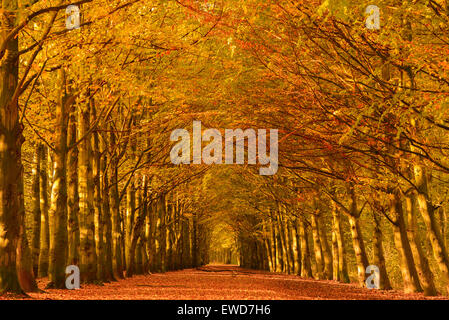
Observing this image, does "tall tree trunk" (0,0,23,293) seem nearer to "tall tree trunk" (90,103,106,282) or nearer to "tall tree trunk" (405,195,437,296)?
"tall tree trunk" (90,103,106,282)

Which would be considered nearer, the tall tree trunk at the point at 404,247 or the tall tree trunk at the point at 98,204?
the tall tree trunk at the point at 404,247

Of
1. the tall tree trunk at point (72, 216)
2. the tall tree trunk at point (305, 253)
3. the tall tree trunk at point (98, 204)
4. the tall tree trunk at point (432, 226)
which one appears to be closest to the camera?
the tall tree trunk at point (432, 226)

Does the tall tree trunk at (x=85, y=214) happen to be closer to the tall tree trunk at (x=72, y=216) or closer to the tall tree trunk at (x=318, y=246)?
the tall tree trunk at (x=72, y=216)

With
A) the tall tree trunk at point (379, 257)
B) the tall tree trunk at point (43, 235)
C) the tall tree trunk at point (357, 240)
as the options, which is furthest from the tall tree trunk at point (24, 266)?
the tall tree trunk at point (357, 240)

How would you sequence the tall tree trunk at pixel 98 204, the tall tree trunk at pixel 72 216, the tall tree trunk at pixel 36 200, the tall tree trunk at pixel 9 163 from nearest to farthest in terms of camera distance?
the tall tree trunk at pixel 9 163
the tall tree trunk at pixel 72 216
the tall tree trunk at pixel 98 204
the tall tree trunk at pixel 36 200

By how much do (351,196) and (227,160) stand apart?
619 centimetres

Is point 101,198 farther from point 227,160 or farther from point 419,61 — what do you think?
point 419,61

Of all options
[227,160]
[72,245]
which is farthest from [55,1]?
[227,160]

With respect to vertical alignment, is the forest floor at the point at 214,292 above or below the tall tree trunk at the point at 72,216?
below

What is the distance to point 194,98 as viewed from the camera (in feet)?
60.8

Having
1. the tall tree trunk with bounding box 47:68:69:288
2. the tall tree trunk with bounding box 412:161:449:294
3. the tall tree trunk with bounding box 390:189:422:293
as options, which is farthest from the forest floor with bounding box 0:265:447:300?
the tall tree trunk with bounding box 412:161:449:294

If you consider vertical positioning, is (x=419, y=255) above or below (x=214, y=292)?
above

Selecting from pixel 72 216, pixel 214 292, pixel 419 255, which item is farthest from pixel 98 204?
pixel 419 255

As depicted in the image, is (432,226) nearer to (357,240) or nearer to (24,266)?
(357,240)
